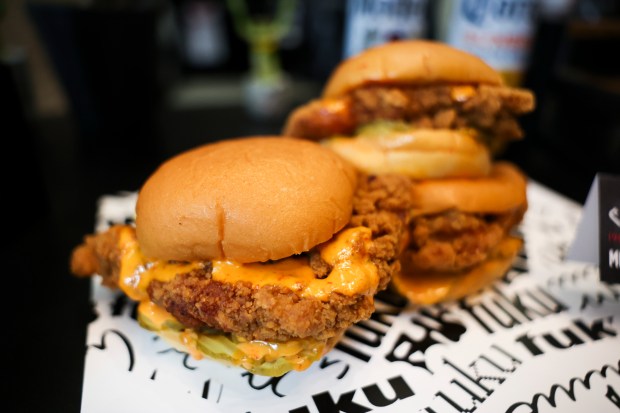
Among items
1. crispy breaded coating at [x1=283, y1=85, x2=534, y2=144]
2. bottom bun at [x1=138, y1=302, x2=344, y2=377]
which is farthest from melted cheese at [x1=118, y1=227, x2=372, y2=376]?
crispy breaded coating at [x1=283, y1=85, x2=534, y2=144]

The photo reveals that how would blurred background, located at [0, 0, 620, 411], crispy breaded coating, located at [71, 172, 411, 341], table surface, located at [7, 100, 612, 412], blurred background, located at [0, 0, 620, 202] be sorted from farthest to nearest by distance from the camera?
blurred background, located at [0, 0, 620, 202]
blurred background, located at [0, 0, 620, 411]
table surface, located at [7, 100, 612, 412]
crispy breaded coating, located at [71, 172, 411, 341]

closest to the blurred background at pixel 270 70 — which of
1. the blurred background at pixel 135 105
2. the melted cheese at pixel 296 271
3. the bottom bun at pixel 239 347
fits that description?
the blurred background at pixel 135 105

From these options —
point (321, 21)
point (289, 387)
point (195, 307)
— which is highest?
point (321, 21)

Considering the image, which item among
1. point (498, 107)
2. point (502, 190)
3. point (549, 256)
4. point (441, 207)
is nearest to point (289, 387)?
point (441, 207)

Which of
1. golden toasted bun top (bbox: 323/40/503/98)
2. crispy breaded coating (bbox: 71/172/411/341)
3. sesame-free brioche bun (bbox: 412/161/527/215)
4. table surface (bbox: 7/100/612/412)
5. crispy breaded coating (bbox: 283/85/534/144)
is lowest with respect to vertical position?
table surface (bbox: 7/100/612/412)

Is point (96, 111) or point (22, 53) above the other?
point (22, 53)

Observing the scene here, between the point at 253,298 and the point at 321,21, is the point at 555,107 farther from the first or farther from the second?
the point at 253,298

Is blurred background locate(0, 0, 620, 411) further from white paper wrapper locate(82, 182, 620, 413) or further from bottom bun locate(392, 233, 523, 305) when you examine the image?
bottom bun locate(392, 233, 523, 305)
